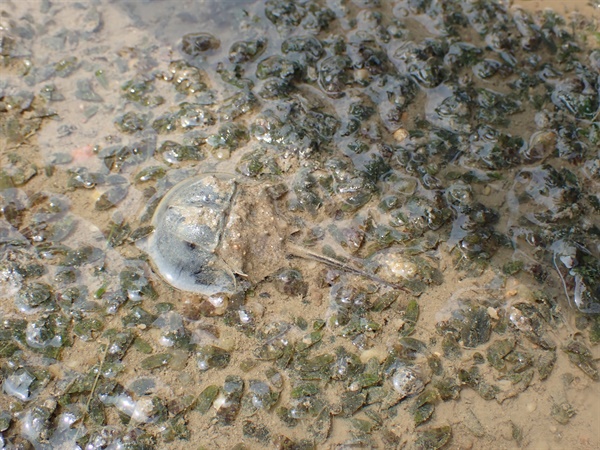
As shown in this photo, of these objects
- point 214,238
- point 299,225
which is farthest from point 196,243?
point 299,225

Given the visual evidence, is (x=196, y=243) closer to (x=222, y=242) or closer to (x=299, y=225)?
(x=222, y=242)

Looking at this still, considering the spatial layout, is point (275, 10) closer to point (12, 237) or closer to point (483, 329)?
point (12, 237)

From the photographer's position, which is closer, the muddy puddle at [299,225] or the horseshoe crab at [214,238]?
the muddy puddle at [299,225]

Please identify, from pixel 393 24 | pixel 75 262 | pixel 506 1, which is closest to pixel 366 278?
pixel 75 262

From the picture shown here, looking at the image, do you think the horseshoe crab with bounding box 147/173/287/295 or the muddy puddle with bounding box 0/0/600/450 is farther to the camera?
the horseshoe crab with bounding box 147/173/287/295

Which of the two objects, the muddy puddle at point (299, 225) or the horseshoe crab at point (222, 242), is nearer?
the muddy puddle at point (299, 225)
